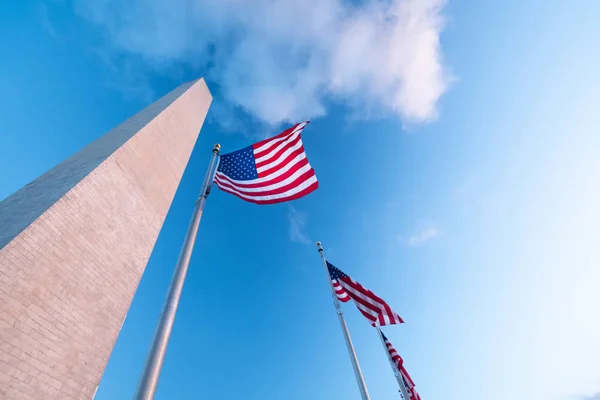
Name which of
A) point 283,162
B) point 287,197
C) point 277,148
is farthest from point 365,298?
point 277,148

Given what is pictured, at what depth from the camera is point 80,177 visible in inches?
280

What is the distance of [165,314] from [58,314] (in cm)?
324

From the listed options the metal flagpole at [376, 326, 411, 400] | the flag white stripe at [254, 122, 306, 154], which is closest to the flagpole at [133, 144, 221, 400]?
the flag white stripe at [254, 122, 306, 154]

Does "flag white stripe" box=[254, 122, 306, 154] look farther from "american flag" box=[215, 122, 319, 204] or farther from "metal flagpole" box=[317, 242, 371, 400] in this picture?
"metal flagpole" box=[317, 242, 371, 400]

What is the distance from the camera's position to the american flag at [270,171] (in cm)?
701

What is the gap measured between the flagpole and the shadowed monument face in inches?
111

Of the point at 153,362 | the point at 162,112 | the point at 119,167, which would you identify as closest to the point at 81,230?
the point at 119,167

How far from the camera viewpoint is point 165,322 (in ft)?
13.4

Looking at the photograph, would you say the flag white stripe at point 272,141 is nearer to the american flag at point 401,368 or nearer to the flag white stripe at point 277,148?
the flag white stripe at point 277,148

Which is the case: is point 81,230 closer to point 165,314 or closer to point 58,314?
point 58,314

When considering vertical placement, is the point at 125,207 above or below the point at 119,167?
below

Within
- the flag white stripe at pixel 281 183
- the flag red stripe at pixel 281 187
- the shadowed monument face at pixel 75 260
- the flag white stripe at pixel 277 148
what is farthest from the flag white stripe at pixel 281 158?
the shadowed monument face at pixel 75 260

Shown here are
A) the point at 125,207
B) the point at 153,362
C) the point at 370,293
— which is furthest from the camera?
the point at 370,293

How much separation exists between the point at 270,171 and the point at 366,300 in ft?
20.9
